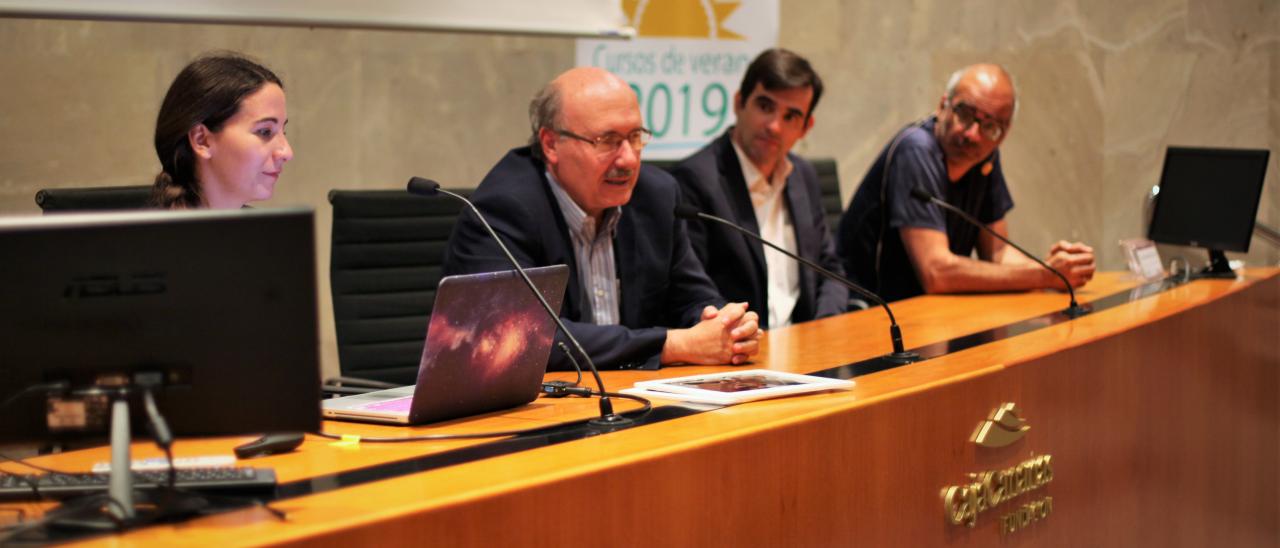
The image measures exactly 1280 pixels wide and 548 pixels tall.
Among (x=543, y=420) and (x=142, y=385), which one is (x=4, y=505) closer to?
(x=142, y=385)

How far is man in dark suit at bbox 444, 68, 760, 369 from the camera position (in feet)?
8.80

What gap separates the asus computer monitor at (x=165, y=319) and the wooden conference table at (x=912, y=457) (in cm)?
9

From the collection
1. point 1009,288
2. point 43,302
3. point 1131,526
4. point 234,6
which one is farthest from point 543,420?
point 1009,288

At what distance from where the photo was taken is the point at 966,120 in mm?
4008

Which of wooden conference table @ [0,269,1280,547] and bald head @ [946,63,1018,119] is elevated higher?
bald head @ [946,63,1018,119]

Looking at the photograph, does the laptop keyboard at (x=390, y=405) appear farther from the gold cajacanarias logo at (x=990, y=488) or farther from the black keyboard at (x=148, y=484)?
the gold cajacanarias logo at (x=990, y=488)

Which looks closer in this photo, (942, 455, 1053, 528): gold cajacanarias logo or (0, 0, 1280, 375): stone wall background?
(942, 455, 1053, 528): gold cajacanarias logo

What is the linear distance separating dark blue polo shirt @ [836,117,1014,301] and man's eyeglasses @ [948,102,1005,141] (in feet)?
0.36

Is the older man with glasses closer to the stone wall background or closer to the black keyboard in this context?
the stone wall background

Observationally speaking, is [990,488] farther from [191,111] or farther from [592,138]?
[191,111]

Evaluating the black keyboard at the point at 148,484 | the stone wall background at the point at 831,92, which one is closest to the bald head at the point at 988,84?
the stone wall background at the point at 831,92

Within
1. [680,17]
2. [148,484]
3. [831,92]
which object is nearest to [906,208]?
[680,17]

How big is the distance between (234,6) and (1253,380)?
282 centimetres

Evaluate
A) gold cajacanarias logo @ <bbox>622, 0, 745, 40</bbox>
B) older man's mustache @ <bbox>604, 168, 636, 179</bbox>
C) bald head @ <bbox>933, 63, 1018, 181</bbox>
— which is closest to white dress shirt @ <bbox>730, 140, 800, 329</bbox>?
bald head @ <bbox>933, 63, 1018, 181</bbox>
